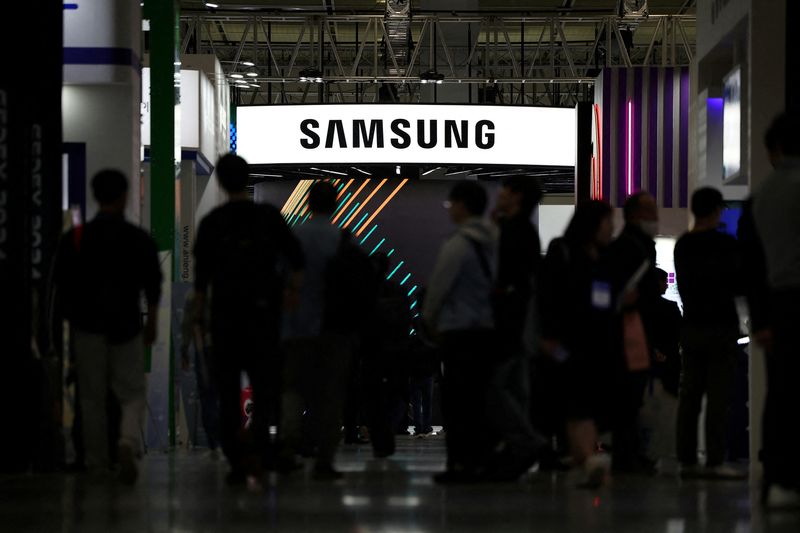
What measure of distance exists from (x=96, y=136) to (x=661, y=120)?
748 cm

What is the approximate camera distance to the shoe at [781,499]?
5.01 metres

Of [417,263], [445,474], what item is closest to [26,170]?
[445,474]

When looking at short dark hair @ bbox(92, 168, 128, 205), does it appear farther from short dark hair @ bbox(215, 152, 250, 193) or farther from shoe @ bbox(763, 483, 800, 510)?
shoe @ bbox(763, 483, 800, 510)

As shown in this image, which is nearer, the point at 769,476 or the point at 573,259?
the point at 769,476

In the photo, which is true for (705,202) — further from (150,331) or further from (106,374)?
(106,374)

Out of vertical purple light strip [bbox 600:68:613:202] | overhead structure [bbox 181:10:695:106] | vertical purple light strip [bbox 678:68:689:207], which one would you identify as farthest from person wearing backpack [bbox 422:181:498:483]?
overhead structure [bbox 181:10:695:106]

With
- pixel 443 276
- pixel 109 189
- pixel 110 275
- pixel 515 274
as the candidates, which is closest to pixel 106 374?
pixel 110 275

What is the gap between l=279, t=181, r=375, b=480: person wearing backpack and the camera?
6.17 metres

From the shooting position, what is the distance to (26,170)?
6.64 metres

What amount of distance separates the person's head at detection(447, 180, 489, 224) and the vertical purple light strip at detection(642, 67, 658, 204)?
9156 mm

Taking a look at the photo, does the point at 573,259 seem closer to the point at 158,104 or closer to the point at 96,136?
the point at 96,136

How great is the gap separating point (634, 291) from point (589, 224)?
51cm

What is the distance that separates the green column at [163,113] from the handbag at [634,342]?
455cm

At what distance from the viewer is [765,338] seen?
502 cm
